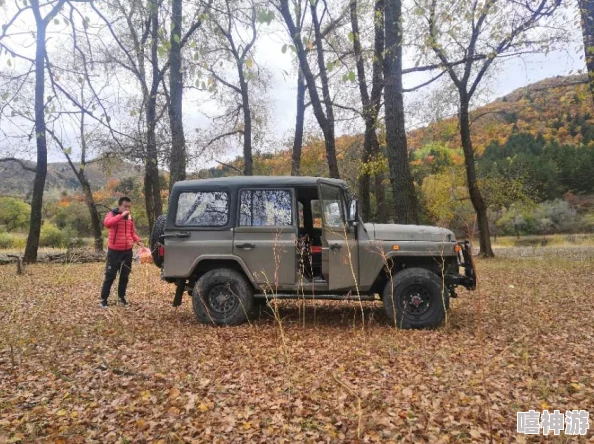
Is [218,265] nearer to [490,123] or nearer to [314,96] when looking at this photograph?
[314,96]

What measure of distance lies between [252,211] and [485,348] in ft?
12.0

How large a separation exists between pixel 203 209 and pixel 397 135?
479 cm

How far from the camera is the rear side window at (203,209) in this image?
683 centimetres

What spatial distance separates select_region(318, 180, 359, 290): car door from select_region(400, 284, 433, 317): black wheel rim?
74cm

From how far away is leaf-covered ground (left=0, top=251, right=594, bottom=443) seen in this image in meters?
3.44

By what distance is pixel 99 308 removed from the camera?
815 centimetres

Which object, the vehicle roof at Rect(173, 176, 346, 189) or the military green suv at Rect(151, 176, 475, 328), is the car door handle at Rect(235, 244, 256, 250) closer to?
the military green suv at Rect(151, 176, 475, 328)

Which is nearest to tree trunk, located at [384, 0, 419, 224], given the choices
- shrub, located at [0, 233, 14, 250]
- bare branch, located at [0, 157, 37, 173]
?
bare branch, located at [0, 157, 37, 173]

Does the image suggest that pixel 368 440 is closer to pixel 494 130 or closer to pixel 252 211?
pixel 252 211

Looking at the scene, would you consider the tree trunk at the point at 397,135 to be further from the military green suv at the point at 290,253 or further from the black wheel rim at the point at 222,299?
the black wheel rim at the point at 222,299

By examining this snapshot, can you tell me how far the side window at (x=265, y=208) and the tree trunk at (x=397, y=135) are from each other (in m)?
3.68

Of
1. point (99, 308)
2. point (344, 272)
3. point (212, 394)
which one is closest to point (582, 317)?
point (344, 272)

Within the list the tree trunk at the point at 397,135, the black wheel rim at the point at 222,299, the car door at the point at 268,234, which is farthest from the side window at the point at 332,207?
the tree trunk at the point at 397,135

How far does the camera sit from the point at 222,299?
6711 millimetres
